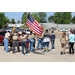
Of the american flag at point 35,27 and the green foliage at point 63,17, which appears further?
the green foliage at point 63,17

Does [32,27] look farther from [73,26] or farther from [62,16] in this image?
[62,16]

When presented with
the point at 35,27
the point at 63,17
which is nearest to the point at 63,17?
the point at 63,17

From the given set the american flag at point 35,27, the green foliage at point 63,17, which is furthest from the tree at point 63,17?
the american flag at point 35,27

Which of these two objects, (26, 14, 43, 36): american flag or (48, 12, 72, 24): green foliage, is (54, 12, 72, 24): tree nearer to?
(48, 12, 72, 24): green foliage

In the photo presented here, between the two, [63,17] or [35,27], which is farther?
[63,17]

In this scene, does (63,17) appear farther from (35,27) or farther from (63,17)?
(35,27)

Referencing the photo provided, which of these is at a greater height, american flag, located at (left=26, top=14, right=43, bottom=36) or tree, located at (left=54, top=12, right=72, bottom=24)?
tree, located at (left=54, top=12, right=72, bottom=24)

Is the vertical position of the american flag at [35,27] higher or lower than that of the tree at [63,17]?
lower

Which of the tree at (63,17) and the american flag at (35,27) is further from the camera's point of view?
the tree at (63,17)

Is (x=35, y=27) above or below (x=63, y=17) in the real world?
below

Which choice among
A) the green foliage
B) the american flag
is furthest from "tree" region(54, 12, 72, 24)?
the american flag

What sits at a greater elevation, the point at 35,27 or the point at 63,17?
the point at 63,17

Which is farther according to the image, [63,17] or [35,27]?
[63,17]

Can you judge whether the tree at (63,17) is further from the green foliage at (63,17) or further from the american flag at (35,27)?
the american flag at (35,27)
